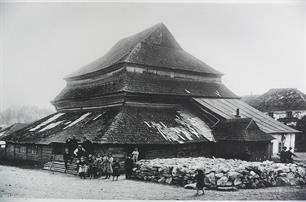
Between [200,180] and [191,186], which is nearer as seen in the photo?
[200,180]

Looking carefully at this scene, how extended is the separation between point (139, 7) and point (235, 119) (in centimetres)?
960

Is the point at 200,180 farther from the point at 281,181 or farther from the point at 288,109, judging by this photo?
the point at 288,109

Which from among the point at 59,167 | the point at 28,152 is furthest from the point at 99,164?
the point at 28,152

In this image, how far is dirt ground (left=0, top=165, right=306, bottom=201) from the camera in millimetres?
12867

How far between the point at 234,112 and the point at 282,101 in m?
10.2

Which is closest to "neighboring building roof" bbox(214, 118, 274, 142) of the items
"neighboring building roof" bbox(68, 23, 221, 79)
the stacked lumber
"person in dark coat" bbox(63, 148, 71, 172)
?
"neighboring building roof" bbox(68, 23, 221, 79)

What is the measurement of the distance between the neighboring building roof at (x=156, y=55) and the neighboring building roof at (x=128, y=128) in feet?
11.7

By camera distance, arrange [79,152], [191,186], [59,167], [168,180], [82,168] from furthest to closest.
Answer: [59,167], [79,152], [82,168], [168,180], [191,186]

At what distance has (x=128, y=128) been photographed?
19.8 metres

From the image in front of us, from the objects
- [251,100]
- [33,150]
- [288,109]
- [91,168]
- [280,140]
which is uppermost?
[251,100]

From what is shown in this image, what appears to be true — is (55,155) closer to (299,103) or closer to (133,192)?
(133,192)

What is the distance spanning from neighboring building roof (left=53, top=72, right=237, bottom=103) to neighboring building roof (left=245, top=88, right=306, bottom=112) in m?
5.84

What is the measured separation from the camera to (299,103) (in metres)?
30.6

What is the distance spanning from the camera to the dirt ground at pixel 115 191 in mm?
12867
